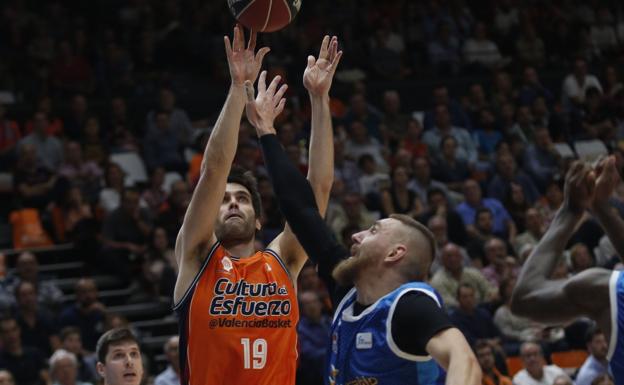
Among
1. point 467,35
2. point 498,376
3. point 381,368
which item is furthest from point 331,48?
point 467,35

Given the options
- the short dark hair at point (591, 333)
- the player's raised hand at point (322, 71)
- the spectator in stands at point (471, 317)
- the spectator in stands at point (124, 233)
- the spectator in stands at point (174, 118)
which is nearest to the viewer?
the player's raised hand at point (322, 71)

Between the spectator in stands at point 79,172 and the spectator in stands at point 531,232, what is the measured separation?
4.75 m

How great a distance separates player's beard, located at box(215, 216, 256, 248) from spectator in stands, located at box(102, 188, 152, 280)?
22.0ft

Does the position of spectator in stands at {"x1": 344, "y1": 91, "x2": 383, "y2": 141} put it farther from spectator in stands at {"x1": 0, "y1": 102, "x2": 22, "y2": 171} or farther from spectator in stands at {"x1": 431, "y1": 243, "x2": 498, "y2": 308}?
spectator in stands at {"x1": 0, "y1": 102, "x2": 22, "y2": 171}

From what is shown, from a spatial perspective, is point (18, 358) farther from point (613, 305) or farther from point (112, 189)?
point (613, 305)

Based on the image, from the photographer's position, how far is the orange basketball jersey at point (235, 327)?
17.6 feet

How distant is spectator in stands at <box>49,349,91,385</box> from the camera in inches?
372

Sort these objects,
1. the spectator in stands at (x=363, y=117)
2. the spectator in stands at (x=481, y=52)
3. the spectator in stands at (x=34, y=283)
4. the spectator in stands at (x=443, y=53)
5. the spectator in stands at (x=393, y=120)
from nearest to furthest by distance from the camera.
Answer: the spectator in stands at (x=34, y=283) → the spectator in stands at (x=363, y=117) → the spectator in stands at (x=393, y=120) → the spectator in stands at (x=443, y=53) → the spectator in stands at (x=481, y=52)

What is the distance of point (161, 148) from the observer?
551 inches

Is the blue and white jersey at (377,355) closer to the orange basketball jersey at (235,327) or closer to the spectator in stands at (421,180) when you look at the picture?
the orange basketball jersey at (235,327)

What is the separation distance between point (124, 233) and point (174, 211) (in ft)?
1.92

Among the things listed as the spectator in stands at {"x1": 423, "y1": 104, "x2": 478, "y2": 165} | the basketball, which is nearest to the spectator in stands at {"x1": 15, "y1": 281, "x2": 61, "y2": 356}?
the basketball

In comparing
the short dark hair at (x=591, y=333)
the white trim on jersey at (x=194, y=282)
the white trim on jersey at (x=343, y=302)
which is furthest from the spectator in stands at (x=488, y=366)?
the white trim on jersey at (x=343, y=302)

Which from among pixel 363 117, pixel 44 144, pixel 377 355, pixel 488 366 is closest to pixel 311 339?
pixel 488 366
